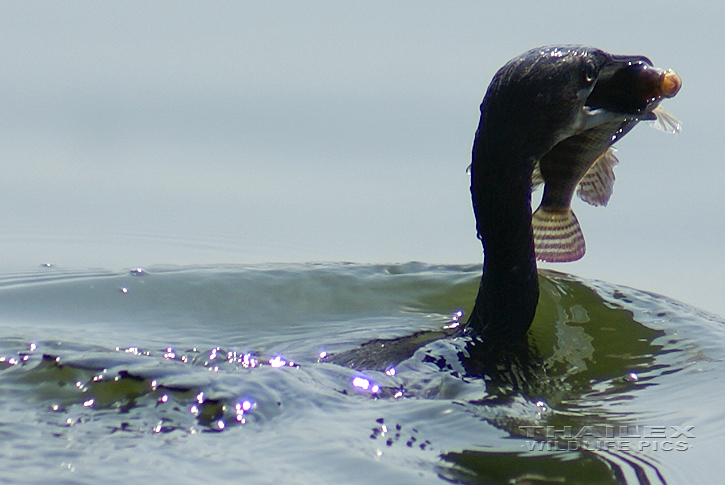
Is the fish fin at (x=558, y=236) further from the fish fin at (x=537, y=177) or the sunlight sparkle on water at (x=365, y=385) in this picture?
the sunlight sparkle on water at (x=365, y=385)

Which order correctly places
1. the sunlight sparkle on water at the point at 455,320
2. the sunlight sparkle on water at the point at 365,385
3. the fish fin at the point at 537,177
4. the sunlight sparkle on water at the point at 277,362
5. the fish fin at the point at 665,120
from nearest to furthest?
the sunlight sparkle on water at the point at 365,385
the sunlight sparkle on water at the point at 277,362
the fish fin at the point at 665,120
the fish fin at the point at 537,177
the sunlight sparkle on water at the point at 455,320

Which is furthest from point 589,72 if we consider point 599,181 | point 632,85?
point 599,181

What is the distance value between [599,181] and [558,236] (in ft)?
1.25

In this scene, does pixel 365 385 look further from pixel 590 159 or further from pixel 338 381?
pixel 590 159

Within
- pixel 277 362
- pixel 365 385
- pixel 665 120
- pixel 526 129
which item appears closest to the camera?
pixel 365 385

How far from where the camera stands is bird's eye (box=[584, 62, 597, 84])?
529cm

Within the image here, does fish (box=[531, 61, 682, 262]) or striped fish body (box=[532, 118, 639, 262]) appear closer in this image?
fish (box=[531, 61, 682, 262])

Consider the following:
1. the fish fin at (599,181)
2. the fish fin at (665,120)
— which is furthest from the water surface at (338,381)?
the fish fin at (665,120)

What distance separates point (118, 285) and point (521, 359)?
2346 millimetres

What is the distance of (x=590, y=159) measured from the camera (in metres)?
5.66

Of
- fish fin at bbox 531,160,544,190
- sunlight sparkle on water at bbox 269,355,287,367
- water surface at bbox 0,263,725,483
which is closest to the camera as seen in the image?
water surface at bbox 0,263,725,483

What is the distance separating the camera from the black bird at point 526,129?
521 cm

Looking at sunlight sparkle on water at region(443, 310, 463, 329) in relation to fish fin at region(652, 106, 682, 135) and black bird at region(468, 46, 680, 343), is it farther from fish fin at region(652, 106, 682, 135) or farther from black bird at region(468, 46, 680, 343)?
fish fin at region(652, 106, 682, 135)

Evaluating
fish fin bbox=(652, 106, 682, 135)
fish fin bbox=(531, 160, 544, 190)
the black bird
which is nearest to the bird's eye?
the black bird
